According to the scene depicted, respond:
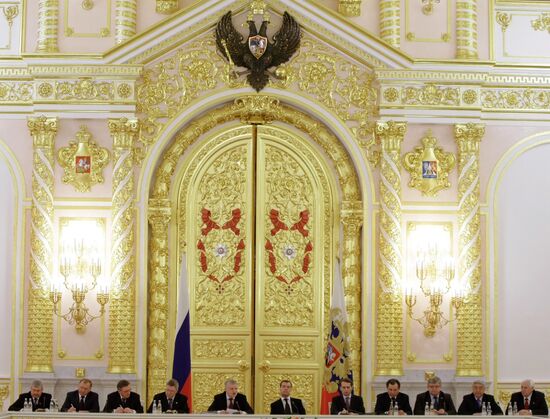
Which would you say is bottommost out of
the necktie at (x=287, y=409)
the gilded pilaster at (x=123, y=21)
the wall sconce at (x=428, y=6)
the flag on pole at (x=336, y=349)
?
the necktie at (x=287, y=409)

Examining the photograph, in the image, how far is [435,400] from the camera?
13.8 metres

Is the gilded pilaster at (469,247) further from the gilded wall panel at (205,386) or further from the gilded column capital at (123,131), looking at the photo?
the gilded column capital at (123,131)

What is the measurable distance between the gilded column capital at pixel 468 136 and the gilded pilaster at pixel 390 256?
71 centimetres

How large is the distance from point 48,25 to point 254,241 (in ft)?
12.3

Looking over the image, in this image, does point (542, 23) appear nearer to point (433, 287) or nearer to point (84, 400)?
point (433, 287)

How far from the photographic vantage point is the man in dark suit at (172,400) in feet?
44.5

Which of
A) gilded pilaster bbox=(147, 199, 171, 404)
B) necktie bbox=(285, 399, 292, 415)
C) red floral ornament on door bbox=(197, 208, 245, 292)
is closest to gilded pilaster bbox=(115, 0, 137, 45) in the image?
gilded pilaster bbox=(147, 199, 171, 404)

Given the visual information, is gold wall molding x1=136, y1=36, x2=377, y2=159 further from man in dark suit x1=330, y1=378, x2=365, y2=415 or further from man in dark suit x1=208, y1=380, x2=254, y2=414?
man in dark suit x1=208, y1=380, x2=254, y2=414

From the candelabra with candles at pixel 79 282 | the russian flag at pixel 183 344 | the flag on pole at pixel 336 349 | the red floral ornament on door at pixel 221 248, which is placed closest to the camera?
the russian flag at pixel 183 344

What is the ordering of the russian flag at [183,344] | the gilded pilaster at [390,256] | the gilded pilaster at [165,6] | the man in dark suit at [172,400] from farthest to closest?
the gilded pilaster at [165,6], the gilded pilaster at [390,256], the russian flag at [183,344], the man in dark suit at [172,400]

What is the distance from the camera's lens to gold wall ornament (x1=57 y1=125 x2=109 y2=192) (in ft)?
48.9

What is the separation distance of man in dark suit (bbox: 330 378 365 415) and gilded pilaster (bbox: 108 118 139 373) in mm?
2666

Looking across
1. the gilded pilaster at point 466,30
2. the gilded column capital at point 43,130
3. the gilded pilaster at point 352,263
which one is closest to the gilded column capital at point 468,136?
the gilded pilaster at point 466,30

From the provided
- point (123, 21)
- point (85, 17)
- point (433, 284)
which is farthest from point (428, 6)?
point (85, 17)
